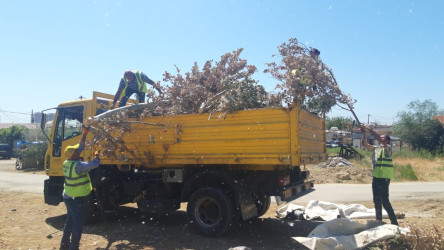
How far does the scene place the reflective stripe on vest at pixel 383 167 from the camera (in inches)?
249

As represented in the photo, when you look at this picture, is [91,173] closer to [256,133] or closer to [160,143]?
[160,143]

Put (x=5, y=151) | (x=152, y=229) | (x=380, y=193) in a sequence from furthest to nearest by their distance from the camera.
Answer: (x=5, y=151) → (x=152, y=229) → (x=380, y=193)

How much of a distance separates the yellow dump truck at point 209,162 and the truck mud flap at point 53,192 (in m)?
0.03

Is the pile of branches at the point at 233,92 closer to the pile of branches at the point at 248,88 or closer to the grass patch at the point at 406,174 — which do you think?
the pile of branches at the point at 248,88

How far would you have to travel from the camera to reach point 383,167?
637 cm

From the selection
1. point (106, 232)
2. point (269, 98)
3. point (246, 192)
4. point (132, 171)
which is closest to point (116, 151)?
point (132, 171)

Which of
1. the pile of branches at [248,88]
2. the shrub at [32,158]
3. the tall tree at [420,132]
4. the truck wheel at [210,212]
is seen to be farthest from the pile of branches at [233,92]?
the tall tree at [420,132]

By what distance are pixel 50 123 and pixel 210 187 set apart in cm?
423

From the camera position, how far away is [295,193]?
6297 millimetres

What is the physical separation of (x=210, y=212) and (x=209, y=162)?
1.00m

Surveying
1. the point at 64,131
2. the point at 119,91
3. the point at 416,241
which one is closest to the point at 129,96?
the point at 119,91

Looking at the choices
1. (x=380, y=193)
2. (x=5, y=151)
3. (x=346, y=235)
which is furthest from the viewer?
(x=5, y=151)

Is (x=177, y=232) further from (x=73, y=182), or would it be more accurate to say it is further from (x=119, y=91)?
(x=119, y=91)

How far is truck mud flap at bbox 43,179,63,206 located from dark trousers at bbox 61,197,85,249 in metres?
2.20
